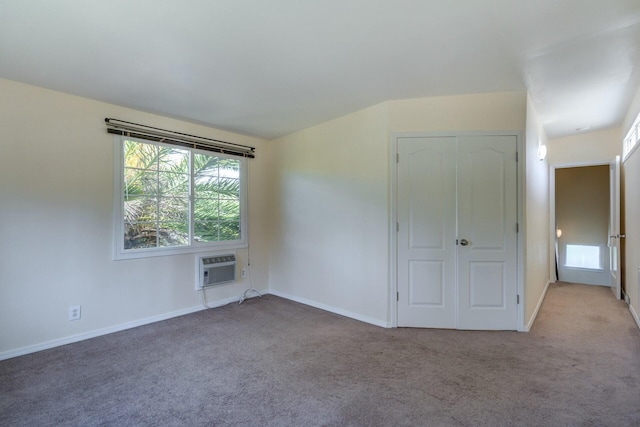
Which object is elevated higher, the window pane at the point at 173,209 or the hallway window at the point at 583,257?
the window pane at the point at 173,209

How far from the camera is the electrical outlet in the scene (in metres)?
2.94

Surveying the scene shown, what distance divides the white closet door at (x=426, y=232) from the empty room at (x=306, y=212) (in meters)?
0.02

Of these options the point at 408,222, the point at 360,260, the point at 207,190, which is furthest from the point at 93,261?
the point at 408,222

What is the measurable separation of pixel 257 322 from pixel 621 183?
16.9 ft

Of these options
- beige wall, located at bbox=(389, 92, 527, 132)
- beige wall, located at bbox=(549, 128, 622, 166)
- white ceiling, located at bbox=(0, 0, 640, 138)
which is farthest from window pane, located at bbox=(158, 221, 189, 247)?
beige wall, located at bbox=(549, 128, 622, 166)

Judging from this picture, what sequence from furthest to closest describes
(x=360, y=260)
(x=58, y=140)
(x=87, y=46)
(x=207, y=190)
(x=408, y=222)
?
(x=207, y=190)
(x=360, y=260)
(x=408, y=222)
(x=58, y=140)
(x=87, y=46)

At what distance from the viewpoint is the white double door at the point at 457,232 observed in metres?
3.16

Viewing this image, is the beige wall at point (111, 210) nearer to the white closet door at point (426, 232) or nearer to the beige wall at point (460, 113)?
the beige wall at point (460, 113)

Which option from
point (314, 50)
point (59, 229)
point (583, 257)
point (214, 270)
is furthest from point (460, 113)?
point (583, 257)

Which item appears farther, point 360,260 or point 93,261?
point 360,260

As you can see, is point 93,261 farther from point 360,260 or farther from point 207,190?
point 360,260

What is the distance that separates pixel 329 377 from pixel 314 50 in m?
2.38

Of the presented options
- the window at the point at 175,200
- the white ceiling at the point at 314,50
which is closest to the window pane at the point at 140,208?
the window at the point at 175,200

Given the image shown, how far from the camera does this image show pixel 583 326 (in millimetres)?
3328
